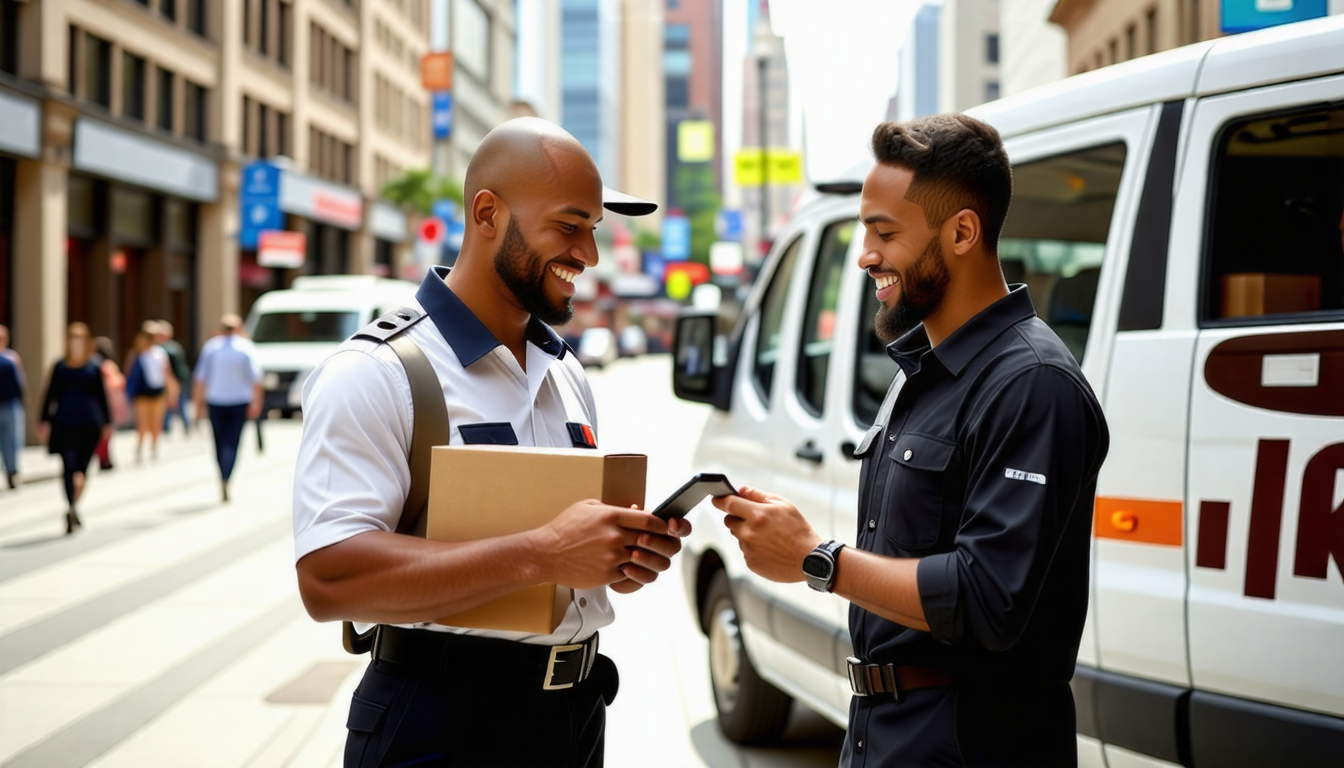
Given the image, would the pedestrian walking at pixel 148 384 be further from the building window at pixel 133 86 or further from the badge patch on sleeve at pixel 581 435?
the badge patch on sleeve at pixel 581 435

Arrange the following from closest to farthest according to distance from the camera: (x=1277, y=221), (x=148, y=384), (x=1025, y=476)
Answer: (x=1025, y=476) → (x=1277, y=221) → (x=148, y=384)

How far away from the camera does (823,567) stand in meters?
2.21

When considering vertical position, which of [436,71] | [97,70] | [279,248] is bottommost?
[279,248]

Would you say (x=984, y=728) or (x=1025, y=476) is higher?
(x=1025, y=476)

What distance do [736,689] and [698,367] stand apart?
1520 mm

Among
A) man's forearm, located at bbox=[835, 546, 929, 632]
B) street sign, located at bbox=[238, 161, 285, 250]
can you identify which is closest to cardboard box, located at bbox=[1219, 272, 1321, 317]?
man's forearm, located at bbox=[835, 546, 929, 632]

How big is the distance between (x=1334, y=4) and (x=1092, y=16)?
3269 cm

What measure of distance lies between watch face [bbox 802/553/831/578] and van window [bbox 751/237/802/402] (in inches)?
144

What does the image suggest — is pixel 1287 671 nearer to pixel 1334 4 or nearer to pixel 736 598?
pixel 736 598

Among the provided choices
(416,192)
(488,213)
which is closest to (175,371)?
(488,213)

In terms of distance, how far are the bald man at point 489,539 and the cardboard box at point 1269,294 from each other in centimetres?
145

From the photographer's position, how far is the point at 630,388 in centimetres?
3984

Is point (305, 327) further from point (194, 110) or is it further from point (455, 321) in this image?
point (455, 321)

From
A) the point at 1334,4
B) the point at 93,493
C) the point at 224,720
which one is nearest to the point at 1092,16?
the point at 93,493
